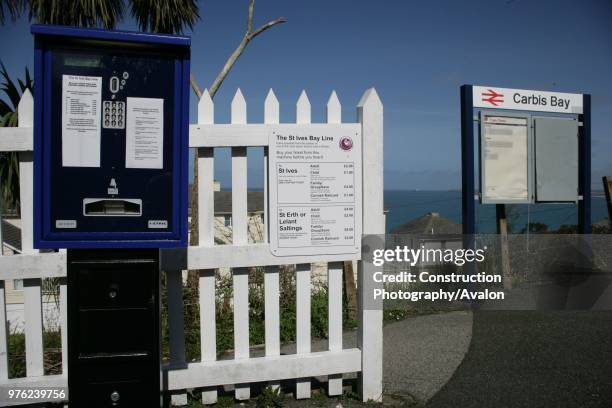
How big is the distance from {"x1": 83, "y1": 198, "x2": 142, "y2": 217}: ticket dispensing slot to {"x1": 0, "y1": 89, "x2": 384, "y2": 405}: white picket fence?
68cm

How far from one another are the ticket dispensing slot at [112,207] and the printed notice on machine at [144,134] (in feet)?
0.67

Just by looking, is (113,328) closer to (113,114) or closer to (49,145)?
(49,145)

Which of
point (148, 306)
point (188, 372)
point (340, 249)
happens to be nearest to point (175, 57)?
point (148, 306)

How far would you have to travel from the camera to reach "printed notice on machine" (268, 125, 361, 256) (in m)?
3.61

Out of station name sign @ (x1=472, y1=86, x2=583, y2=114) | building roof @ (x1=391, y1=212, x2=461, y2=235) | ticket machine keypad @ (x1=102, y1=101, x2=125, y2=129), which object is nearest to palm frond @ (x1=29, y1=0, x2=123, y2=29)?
station name sign @ (x1=472, y1=86, x2=583, y2=114)

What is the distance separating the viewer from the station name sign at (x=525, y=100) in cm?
684

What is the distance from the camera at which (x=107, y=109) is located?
9.29 feet

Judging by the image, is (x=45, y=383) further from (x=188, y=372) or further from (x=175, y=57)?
(x=175, y=57)

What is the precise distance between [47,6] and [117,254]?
893cm

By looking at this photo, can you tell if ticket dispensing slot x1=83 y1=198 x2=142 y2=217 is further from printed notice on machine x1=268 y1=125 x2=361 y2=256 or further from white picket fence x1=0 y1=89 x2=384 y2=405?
printed notice on machine x1=268 y1=125 x2=361 y2=256

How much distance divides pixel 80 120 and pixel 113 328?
1171mm

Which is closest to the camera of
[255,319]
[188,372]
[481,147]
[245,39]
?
[188,372]

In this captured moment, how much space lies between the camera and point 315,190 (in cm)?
366

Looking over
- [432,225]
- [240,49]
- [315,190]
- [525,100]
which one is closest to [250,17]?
[240,49]
